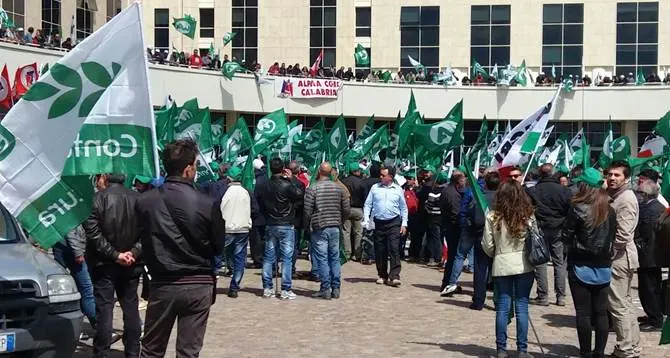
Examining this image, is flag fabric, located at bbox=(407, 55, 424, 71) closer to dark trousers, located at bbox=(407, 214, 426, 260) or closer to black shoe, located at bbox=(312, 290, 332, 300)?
dark trousers, located at bbox=(407, 214, 426, 260)

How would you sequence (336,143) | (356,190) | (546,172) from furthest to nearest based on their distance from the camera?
(336,143) < (356,190) < (546,172)

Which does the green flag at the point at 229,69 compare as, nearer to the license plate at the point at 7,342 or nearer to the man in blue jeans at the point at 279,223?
the man in blue jeans at the point at 279,223

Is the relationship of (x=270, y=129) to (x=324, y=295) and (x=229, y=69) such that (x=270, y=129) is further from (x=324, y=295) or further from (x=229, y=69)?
(x=229, y=69)

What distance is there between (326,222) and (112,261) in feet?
17.2

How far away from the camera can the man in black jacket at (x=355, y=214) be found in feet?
58.7

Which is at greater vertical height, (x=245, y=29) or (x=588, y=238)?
(x=245, y=29)

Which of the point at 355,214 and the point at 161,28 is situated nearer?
the point at 355,214

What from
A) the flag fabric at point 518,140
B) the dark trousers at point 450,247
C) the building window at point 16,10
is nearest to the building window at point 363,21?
the building window at point 16,10

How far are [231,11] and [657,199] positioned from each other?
46789 mm

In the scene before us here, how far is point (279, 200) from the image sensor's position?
13328 millimetres

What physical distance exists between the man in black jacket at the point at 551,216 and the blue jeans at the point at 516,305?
11.5 ft

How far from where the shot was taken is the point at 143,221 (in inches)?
262

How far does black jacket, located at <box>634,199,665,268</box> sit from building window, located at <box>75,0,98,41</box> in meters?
40.4

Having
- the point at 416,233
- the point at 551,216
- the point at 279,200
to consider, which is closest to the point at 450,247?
the point at 551,216
